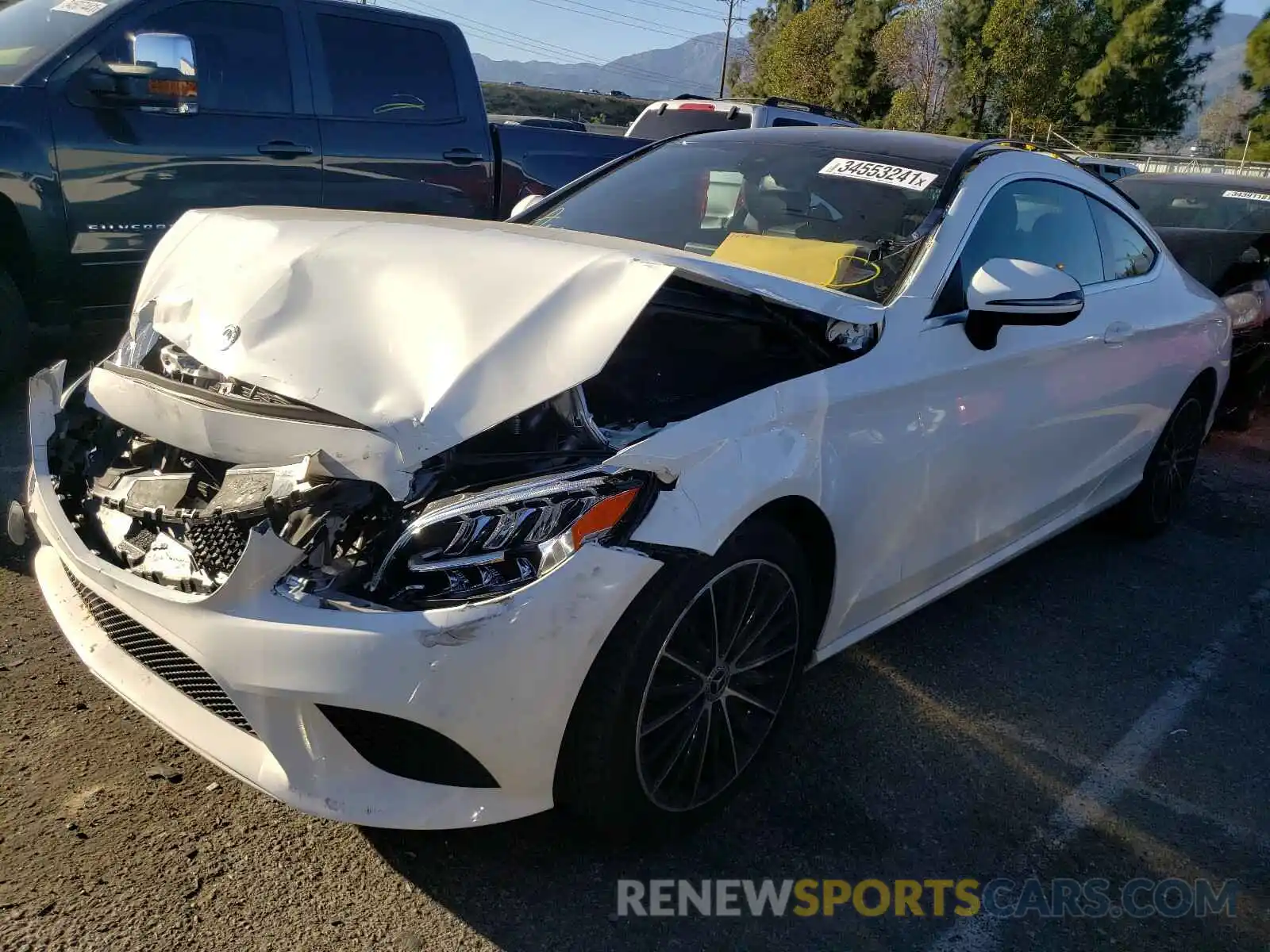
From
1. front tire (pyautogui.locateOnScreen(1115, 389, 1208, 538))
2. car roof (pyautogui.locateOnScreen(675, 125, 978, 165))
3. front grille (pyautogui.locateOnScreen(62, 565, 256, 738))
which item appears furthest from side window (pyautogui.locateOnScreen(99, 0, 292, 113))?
front tire (pyautogui.locateOnScreen(1115, 389, 1208, 538))

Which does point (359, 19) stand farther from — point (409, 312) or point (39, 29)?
point (409, 312)

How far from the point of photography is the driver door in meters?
3.05

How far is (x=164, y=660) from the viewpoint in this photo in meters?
2.24

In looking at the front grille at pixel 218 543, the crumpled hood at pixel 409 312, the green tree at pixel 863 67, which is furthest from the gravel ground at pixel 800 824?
the green tree at pixel 863 67

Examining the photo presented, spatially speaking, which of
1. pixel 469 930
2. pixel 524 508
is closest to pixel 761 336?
pixel 524 508

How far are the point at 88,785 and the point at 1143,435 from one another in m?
4.08

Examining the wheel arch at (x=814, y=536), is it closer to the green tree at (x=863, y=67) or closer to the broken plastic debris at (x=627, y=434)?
the broken plastic debris at (x=627, y=434)

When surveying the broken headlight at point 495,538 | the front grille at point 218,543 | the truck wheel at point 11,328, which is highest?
the broken headlight at point 495,538

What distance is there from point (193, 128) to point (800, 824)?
15.5 feet

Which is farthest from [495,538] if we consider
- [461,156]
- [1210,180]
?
[1210,180]

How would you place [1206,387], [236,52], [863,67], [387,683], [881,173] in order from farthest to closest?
1. [863,67]
2. [236,52]
3. [1206,387]
4. [881,173]
5. [387,683]

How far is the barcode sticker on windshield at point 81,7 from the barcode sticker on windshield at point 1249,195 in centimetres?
790

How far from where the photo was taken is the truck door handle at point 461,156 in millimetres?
6516

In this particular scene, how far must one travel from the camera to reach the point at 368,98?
6195 millimetres
